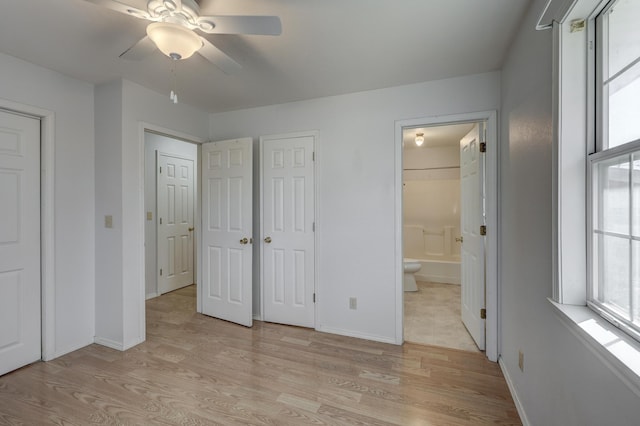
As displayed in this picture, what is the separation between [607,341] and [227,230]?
10.1 ft

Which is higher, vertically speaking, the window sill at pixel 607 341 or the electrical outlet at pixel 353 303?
the window sill at pixel 607 341

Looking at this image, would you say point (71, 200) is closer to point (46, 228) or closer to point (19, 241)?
point (46, 228)

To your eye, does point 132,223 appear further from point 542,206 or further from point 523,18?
point 523,18

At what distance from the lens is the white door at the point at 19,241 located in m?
2.20

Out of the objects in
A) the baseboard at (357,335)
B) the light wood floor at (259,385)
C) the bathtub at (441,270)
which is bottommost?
the light wood floor at (259,385)

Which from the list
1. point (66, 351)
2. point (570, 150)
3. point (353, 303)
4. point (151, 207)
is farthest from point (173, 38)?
point (151, 207)

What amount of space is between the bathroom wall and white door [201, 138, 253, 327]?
3.44m

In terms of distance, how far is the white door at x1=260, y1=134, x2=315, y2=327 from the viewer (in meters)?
3.04

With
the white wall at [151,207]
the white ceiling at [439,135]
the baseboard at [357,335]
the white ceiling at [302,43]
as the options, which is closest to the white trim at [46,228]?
the white ceiling at [302,43]

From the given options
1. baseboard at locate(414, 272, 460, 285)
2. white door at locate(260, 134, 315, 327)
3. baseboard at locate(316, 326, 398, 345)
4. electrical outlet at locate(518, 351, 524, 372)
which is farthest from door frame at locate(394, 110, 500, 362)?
baseboard at locate(414, 272, 460, 285)

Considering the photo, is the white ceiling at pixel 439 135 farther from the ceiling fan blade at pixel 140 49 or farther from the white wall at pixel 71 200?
the white wall at pixel 71 200

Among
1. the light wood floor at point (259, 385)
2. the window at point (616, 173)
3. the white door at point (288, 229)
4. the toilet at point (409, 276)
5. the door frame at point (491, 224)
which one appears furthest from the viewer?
the toilet at point (409, 276)

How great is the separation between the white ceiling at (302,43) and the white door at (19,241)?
2.05ft

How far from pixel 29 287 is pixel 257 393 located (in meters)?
2.03
